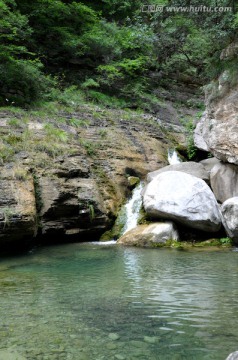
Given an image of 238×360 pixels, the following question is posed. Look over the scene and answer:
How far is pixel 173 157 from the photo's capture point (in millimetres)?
16828

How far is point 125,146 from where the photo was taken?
15.5m

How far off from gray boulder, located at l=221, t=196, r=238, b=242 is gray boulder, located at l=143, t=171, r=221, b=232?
514mm

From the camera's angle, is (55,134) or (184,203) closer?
(184,203)

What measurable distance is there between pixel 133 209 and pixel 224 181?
3.30m

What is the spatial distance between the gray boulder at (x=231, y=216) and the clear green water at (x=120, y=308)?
6.36 ft

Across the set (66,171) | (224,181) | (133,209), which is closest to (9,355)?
(66,171)

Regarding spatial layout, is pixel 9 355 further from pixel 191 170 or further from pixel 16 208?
pixel 191 170

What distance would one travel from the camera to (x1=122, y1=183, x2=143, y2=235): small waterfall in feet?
42.7

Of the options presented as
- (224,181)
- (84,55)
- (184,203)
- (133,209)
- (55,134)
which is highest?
(84,55)

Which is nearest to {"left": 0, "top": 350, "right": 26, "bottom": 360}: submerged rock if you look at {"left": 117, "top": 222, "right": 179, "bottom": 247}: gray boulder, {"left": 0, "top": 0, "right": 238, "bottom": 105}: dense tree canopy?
{"left": 117, "top": 222, "right": 179, "bottom": 247}: gray boulder

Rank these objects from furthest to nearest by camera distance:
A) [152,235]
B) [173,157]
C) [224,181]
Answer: [173,157], [224,181], [152,235]

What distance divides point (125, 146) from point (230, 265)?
8.15m

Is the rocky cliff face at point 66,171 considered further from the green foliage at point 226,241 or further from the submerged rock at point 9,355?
the submerged rock at point 9,355

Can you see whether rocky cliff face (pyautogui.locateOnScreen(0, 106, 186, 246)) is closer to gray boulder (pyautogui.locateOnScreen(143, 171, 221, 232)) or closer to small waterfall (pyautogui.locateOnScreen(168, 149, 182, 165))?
small waterfall (pyautogui.locateOnScreen(168, 149, 182, 165))
